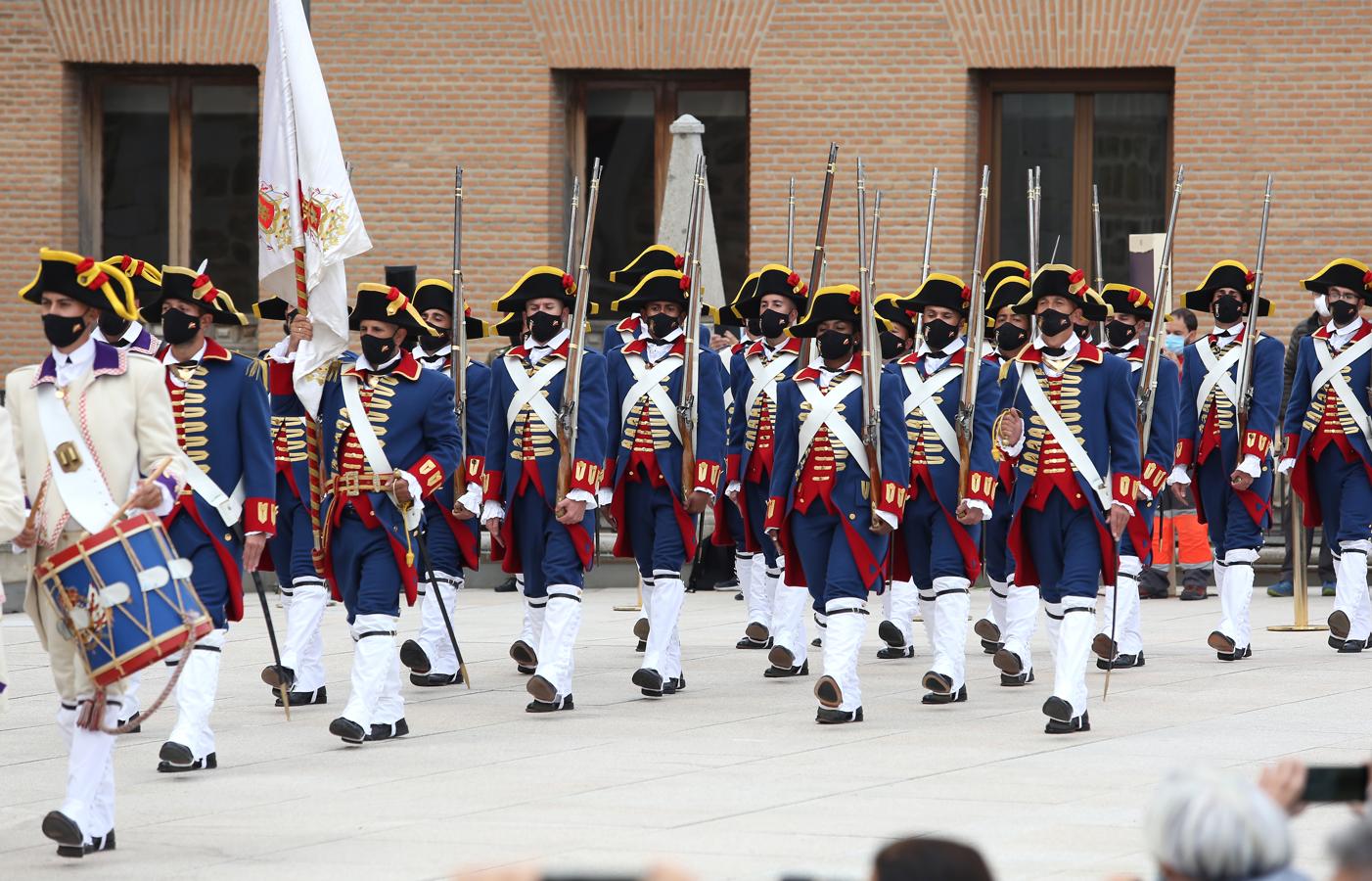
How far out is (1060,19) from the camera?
2042cm

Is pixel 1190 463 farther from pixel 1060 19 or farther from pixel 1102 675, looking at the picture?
pixel 1060 19

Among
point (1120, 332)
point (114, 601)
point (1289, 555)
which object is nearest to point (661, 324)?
point (1120, 332)

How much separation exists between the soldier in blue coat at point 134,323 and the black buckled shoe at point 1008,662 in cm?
438

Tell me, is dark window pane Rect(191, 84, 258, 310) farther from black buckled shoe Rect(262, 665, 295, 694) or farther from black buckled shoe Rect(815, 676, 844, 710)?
black buckled shoe Rect(815, 676, 844, 710)

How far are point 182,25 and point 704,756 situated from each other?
13.9m

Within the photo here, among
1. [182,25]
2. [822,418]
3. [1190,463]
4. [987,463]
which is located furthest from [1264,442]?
[182,25]

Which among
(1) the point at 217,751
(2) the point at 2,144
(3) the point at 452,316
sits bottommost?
(1) the point at 217,751

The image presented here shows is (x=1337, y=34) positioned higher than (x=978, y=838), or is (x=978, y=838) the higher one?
(x=1337, y=34)

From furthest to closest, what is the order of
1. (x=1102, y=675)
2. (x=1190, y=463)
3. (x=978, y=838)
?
(x=1190, y=463), (x=1102, y=675), (x=978, y=838)

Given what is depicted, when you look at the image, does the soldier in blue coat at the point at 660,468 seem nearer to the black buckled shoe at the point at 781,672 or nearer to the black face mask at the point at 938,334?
the black buckled shoe at the point at 781,672

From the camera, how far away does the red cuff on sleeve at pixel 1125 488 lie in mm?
10125

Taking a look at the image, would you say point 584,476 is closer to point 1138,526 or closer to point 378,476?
point 378,476

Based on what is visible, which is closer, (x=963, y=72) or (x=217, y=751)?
(x=217, y=751)

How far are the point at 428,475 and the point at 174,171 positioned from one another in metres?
13.4
